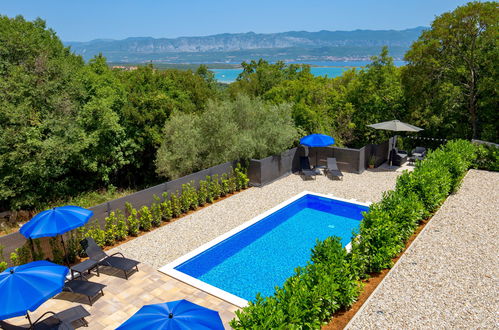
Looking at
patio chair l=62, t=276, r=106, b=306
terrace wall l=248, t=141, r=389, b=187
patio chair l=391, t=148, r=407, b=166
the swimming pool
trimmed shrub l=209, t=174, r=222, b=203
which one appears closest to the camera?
patio chair l=62, t=276, r=106, b=306

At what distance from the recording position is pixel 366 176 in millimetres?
16297

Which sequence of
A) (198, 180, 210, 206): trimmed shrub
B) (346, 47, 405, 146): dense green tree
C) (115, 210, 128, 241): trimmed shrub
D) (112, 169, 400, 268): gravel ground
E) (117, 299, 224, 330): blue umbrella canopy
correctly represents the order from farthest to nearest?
(346, 47, 405, 146): dense green tree → (198, 180, 210, 206): trimmed shrub → (115, 210, 128, 241): trimmed shrub → (112, 169, 400, 268): gravel ground → (117, 299, 224, 330): blue umbrella canopy

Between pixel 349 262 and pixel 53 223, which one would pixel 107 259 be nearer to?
pixel 53 223

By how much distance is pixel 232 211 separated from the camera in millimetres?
12664

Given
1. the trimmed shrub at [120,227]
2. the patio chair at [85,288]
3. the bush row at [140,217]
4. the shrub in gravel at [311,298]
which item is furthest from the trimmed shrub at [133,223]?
the shrub in gravel at [311,298]

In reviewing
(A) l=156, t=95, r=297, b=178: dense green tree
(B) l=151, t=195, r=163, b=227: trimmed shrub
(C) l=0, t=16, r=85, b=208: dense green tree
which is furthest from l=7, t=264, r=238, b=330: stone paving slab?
(C) l=0, t=16, r=85, b=208: dense green tree

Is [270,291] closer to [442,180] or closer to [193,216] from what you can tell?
[193,216]

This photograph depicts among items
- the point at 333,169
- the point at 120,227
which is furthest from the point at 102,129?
the point at 333,169

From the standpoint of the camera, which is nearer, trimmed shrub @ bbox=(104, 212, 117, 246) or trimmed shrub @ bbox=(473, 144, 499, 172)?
trimmed shrub @ bbox=(104, 212, 117, 246)

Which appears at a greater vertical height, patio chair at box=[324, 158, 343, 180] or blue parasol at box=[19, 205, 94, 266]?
blue parasol at box=[19, 205, 94, 266]

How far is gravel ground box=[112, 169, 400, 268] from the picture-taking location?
9.83 m

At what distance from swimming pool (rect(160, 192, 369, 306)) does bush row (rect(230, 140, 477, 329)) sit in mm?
1091

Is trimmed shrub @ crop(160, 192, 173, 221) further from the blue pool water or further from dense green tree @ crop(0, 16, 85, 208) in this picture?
dense green tree @ crop(0, 16, 85, 208)

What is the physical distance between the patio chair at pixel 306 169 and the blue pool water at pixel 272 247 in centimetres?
226
